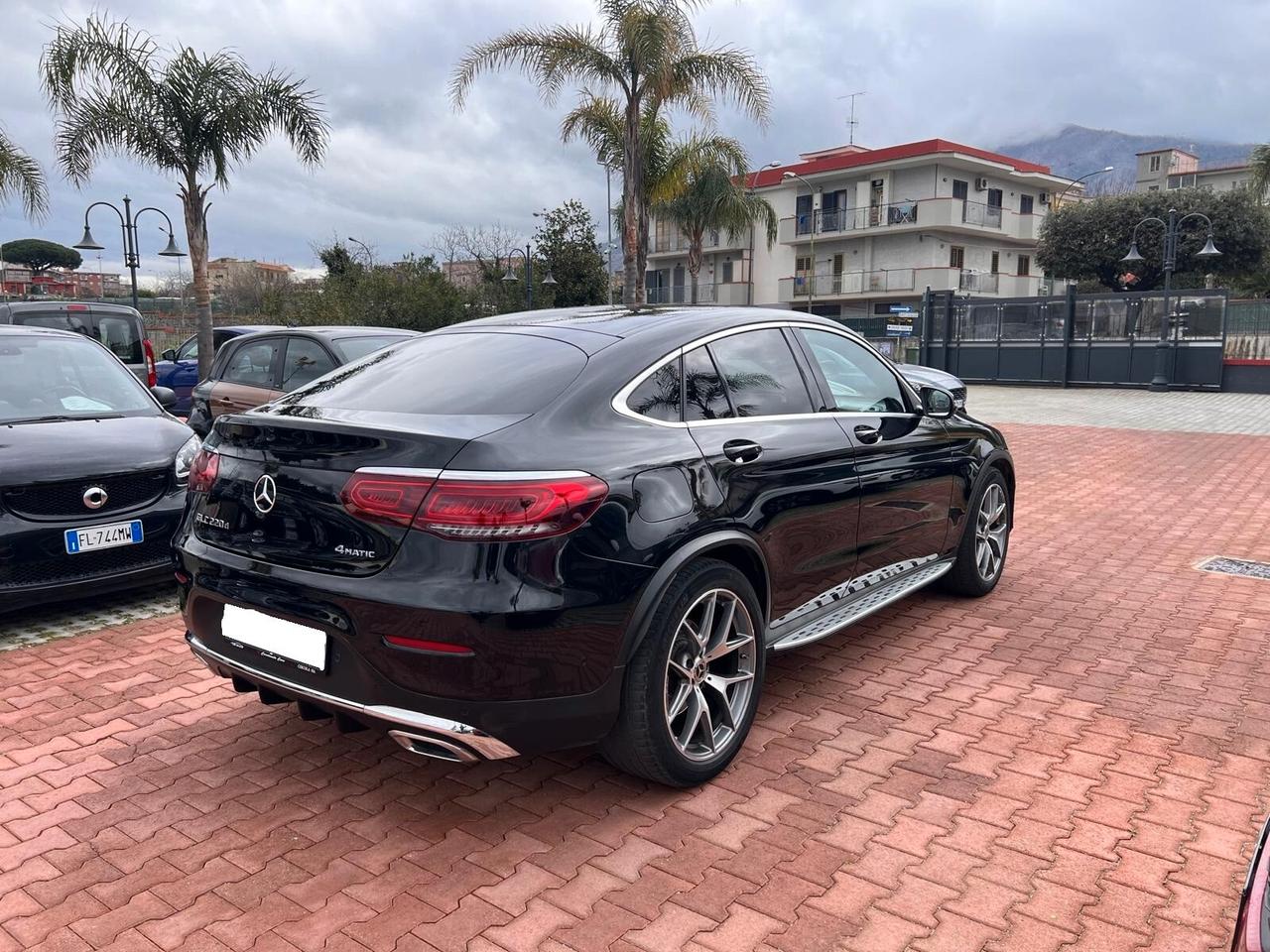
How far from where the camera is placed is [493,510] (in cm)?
262

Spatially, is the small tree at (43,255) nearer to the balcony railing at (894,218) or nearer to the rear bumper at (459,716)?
the balcony railing at (894,218)

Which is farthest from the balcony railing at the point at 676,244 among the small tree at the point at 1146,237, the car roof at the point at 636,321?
the car roof at the point at 636,321

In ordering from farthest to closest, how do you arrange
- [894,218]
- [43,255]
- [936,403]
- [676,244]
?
[43,255] → [676,244] → [894,218] → [936,403]

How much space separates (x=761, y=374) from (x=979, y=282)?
45838 mm

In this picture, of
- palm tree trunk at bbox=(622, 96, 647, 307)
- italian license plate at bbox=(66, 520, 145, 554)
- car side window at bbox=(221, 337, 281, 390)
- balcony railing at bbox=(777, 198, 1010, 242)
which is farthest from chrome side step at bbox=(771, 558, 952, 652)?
Result: balcony railing at bbox=(777, 198, 1010, 242)

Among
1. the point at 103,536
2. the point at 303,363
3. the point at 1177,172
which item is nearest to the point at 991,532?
the point at 103,536

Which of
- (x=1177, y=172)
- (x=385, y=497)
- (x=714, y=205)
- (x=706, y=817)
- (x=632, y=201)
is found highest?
(x=1177, y=172)

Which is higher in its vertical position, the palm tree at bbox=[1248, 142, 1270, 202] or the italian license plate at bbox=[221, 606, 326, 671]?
the palm tree at bbox=[1248, 142, 1270, 202]

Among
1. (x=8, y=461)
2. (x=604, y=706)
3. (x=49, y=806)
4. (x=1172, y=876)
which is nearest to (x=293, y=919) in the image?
(x=604, y=706)

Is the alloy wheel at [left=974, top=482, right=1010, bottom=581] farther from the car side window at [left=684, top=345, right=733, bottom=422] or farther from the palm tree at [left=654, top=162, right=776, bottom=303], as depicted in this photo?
the palm tree at [left=654, top=162, right=776, bottom=303]

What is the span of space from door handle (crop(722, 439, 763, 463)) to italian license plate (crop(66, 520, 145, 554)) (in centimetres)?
344

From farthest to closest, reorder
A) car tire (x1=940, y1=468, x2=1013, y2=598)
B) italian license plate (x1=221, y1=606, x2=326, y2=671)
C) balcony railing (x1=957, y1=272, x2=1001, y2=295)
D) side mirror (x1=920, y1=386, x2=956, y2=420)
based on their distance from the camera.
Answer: balcony railing (x1=957, y1=272, x2=1001, y2=295) < car tire (x1=940, y1=468, x2=1013, y2=598) < side mirror (x1=920, y1=386, x2=956, y2=420) < italian license plate (x1=221, y1=606, x2=326, y2=671)

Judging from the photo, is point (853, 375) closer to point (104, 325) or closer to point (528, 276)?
point (104, 325)

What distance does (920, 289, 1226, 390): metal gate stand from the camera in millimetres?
22703
